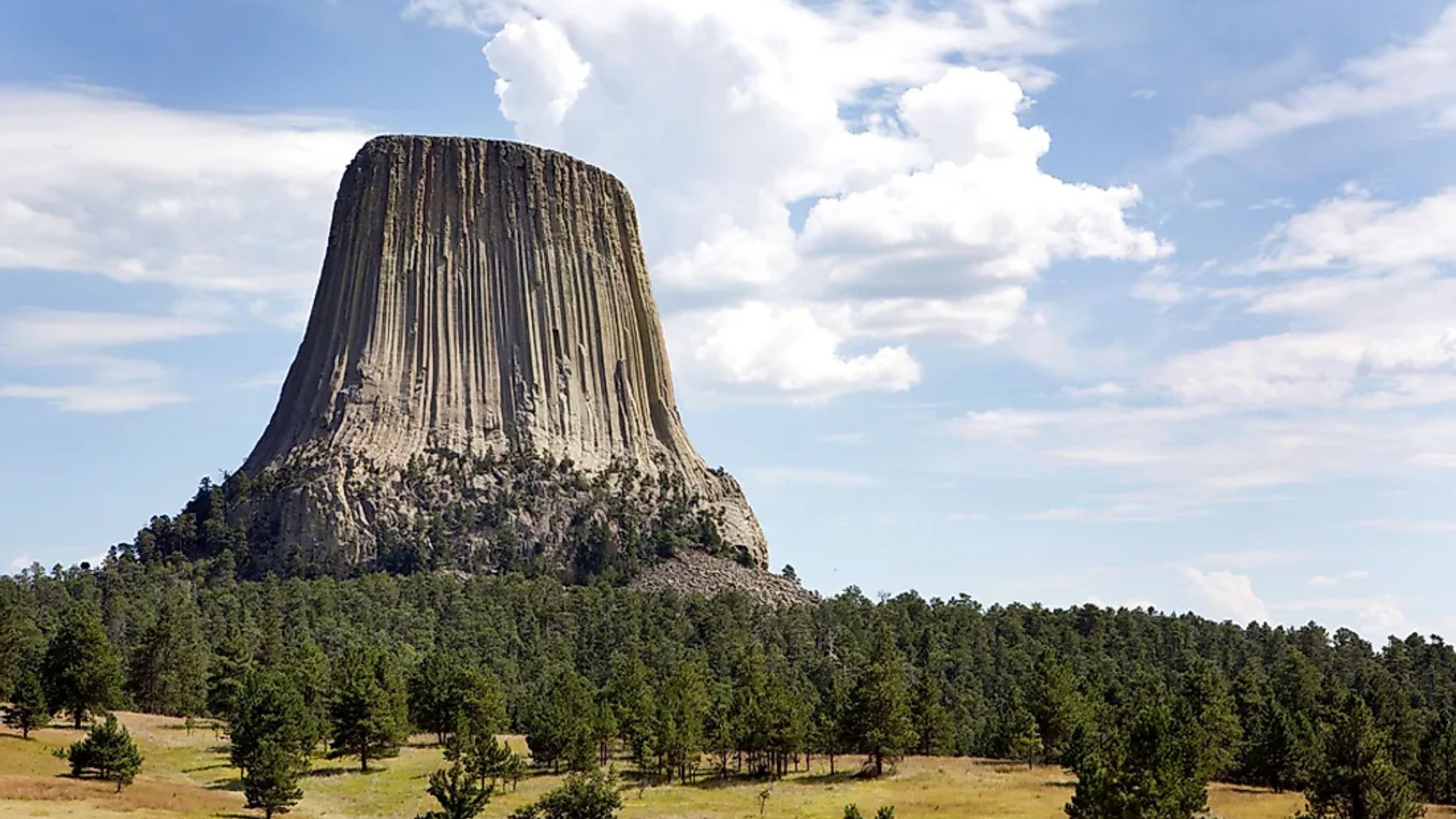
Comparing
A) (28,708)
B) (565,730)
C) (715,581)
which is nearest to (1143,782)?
(565,730)

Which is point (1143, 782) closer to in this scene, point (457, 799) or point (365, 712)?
point (457, 799)

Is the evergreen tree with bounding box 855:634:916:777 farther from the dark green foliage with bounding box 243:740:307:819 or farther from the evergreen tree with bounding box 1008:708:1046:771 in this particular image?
the dark green foliage with bounding box 243:740:307:819

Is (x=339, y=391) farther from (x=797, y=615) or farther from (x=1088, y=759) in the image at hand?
(x=1088, y=759)

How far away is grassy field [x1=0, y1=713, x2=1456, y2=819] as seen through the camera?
249ft

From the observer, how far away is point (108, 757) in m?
79.9

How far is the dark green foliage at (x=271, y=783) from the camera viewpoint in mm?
76312

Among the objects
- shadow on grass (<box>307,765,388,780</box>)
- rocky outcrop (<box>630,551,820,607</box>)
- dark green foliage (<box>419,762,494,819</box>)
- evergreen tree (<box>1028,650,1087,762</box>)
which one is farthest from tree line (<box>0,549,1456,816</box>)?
dark green foliage (<box>419,762,494,819</box>)

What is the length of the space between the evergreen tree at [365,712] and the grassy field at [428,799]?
1.49 metres

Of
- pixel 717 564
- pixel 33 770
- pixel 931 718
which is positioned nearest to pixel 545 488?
pixel 717 564

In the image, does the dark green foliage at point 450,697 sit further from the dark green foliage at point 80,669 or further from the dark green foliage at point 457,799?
the dark green foliage at point 457,799

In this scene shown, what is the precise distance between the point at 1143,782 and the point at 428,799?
1661 inches

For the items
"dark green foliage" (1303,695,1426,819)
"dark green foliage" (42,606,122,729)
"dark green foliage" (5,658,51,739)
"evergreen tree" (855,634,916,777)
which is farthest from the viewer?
"dark green foliage" (42,606,122,729)

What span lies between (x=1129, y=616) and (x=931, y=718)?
58.0 m

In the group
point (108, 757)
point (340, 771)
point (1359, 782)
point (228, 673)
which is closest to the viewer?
point (1359, 782)
